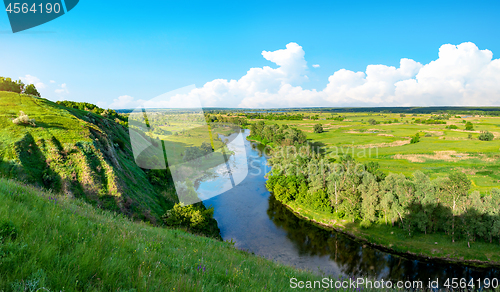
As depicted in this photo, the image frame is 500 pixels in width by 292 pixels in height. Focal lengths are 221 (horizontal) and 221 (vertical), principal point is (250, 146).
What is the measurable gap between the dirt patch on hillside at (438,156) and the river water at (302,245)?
166 feet

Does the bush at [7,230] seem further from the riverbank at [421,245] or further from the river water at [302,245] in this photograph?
the riverbank at [421,245]

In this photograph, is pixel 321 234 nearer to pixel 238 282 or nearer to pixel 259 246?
pixel 259 246

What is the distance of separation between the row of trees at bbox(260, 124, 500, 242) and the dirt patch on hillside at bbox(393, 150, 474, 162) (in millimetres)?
38589

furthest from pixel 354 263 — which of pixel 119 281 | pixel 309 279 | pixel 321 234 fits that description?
pixel 119 281

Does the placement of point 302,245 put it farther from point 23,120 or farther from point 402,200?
point 23,120

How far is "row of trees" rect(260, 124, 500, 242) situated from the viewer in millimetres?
27062

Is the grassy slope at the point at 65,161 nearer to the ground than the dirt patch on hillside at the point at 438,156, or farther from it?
farther from it

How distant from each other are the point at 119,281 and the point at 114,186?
19.1 m

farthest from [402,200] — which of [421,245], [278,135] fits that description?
[278,135]

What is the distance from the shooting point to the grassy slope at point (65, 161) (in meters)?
17.4

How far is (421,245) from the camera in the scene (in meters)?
28.5

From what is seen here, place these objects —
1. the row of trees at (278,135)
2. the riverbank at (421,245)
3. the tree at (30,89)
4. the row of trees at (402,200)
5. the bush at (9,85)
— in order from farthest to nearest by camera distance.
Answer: the row of trees at (278,135) → the tree at (30,89) → the bush at (9,85) → the row of trees at (402,200) → the riverbank at (421,245)

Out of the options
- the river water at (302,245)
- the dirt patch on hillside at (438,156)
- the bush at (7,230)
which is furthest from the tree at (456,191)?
the dirt patch on hillside at (438,156)

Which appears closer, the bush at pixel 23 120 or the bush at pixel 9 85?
the bush at pixel 23 120
